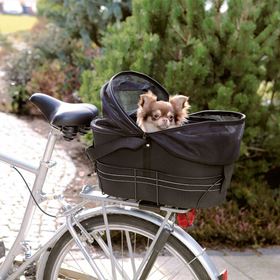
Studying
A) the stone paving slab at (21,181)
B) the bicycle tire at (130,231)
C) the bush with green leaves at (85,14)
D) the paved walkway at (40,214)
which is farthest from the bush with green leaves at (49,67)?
the bicycle tire at (130,231)

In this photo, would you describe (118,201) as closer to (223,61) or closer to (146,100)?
(146,100)

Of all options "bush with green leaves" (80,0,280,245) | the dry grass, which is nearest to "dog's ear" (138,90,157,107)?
"bush with green leaves" (80,0,280,245)

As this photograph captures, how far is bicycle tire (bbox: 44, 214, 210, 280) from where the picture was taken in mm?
2377

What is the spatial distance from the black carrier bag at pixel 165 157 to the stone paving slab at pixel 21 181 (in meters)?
0.59

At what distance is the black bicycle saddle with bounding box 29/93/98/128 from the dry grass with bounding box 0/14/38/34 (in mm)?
10491

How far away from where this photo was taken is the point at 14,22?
14.1 m

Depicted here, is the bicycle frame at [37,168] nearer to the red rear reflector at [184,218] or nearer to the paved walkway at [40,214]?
the paved walkway at [40,214]

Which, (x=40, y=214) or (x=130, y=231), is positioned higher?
(x=40, y=214)

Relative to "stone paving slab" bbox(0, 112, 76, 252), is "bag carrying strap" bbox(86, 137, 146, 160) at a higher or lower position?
lower

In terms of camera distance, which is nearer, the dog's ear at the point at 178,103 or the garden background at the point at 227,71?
the dog's ear at the point at 178,103

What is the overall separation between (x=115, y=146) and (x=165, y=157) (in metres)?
0.22

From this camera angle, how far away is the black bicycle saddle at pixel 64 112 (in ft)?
8.23

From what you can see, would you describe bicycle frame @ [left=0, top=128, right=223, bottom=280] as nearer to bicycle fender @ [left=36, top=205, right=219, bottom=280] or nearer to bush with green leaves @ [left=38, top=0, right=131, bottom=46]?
bicycle fender @ [left=36, top=205, right=219, bottom=280]

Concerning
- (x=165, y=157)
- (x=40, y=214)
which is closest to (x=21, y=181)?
(x=40, y=214)
